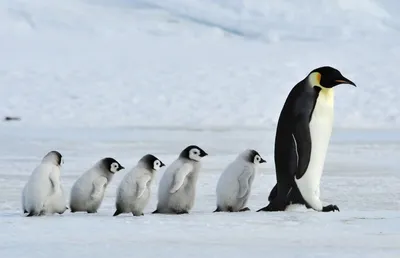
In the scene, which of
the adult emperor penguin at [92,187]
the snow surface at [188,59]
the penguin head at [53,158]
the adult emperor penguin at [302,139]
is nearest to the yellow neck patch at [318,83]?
the adult emperor penguin at [302,139]

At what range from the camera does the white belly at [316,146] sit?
5.15 meters

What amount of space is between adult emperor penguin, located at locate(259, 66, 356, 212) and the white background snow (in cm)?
32

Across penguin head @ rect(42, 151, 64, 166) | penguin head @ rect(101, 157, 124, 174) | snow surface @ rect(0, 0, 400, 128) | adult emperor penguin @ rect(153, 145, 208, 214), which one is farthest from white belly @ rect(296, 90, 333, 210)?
snow surface @ rect(0, 0, 400, 128)

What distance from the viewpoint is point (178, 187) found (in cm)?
484

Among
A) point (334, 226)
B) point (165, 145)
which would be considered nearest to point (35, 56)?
point (165, 145)

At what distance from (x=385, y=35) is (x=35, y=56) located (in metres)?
12.4

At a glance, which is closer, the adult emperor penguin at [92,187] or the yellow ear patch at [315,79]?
the adult emperor penguin at [92,187]

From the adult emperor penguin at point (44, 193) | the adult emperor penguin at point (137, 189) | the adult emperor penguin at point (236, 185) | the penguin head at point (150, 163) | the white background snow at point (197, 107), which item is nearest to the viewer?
the white background snow at point (197, 107)

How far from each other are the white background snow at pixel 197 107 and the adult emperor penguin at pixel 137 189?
0.41ft

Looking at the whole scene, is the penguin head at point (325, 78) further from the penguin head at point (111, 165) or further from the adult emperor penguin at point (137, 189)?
the penguin head at point (111, 165)

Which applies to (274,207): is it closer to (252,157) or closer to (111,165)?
(252,157)

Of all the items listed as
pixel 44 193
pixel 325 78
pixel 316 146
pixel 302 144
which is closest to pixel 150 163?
pixel 44 193

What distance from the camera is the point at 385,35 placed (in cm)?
3144

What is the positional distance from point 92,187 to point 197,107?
13.0m
